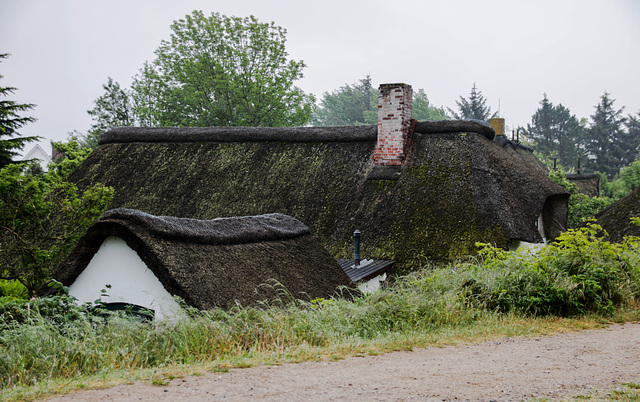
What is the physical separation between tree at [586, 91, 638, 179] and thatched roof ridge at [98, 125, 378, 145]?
44115 mm

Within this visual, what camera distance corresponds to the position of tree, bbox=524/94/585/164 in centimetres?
5488

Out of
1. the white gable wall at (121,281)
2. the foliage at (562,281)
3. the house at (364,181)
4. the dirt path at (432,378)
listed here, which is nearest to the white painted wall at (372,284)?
the house at (364,181)

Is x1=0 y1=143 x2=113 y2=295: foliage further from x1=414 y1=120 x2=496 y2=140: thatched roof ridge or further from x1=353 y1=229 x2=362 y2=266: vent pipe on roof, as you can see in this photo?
x1=414 y1=120 x2=496 y2=140: thatched roof ridge

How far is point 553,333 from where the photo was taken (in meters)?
6.64

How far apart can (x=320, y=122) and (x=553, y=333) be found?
53793mm

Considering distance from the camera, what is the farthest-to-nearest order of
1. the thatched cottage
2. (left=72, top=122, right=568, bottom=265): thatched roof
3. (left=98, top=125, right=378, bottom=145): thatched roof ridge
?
1. (left=98, top=125, right=378, bottom=145): thatched roof ridge
2. (left=72, top=122, right=568, bottom=265): thatched roof
3. the thatched cottage

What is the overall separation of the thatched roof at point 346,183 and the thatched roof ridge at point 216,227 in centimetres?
271

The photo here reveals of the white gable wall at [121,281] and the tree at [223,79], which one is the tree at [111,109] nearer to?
the tree at [223,79]

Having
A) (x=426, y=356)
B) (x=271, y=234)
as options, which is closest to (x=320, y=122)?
(x=271, y=234)

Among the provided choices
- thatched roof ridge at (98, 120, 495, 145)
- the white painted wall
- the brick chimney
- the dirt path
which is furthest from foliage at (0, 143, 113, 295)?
the brick chimney

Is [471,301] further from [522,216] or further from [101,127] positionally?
[101,127]

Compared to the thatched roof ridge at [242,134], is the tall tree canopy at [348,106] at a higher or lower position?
higher

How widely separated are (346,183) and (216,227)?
608cm

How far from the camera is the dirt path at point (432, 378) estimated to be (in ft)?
13.2
